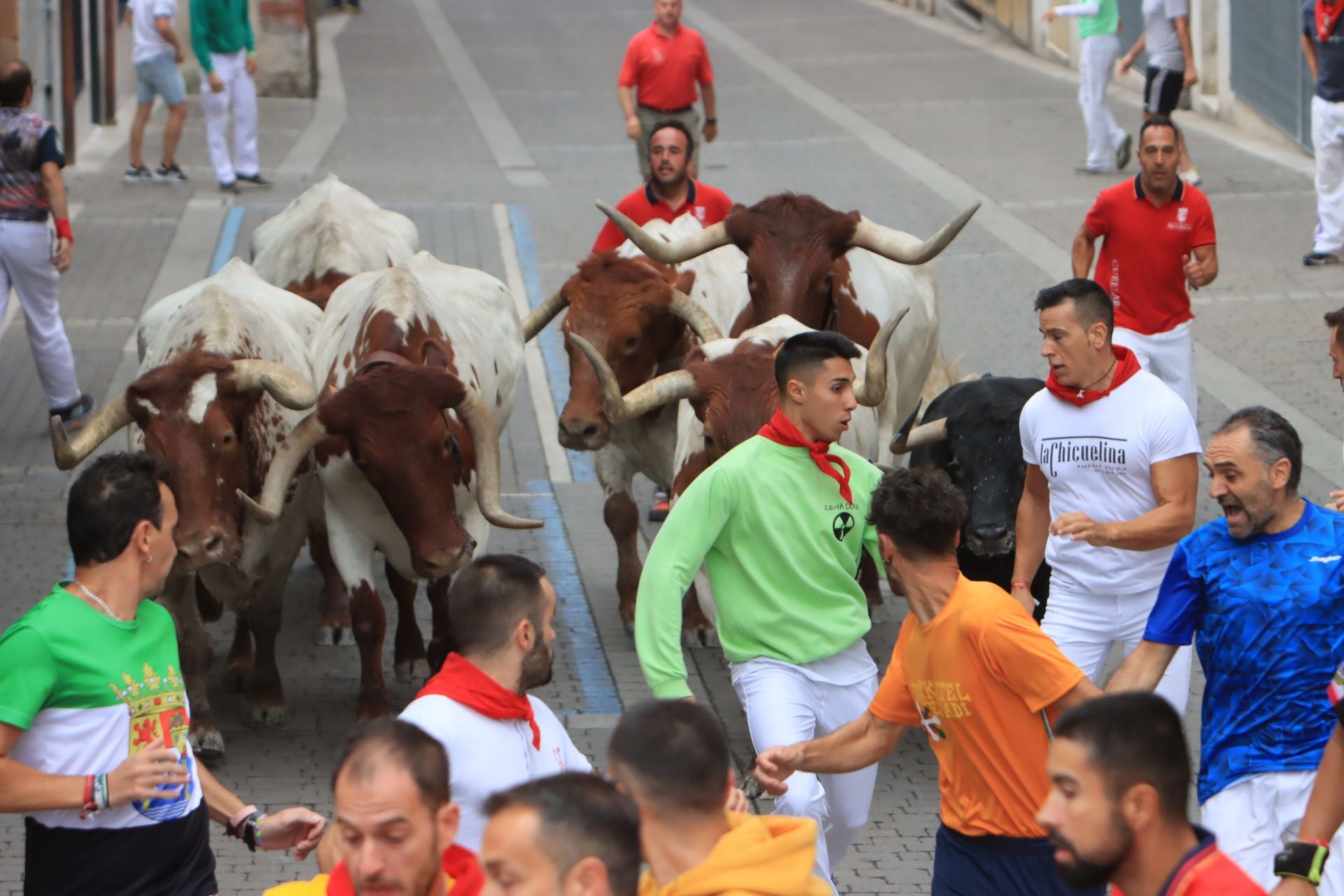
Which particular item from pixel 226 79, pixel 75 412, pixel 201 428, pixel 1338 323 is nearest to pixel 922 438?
pixel 1338 323

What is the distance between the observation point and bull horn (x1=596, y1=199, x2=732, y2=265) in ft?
31.3

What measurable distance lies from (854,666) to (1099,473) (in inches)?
47.9

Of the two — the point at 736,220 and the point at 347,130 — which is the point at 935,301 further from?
the point at 347,130

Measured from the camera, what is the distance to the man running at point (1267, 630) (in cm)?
511

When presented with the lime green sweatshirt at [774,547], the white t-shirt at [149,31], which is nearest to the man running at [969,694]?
the lime green sweatshirt at [774,547]

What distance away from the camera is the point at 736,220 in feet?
30.8

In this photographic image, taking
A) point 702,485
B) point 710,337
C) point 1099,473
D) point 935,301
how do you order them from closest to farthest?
1. point 702,485
2. point 1099,473
3. point 710,337
4. point 935,301

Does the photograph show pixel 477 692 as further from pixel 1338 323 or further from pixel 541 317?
pixel 541 317

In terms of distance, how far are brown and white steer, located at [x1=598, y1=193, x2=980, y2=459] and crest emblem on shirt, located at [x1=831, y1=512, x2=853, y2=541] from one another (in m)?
2.78

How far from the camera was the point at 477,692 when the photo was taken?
4.55m

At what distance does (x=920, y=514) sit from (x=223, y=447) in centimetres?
381

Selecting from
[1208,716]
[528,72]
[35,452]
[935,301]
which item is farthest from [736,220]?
[528,72]

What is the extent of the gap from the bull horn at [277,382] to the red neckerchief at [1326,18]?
1036 cm

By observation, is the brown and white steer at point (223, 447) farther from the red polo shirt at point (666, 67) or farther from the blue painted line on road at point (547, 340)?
the red polo shirt at point (666, 67)
